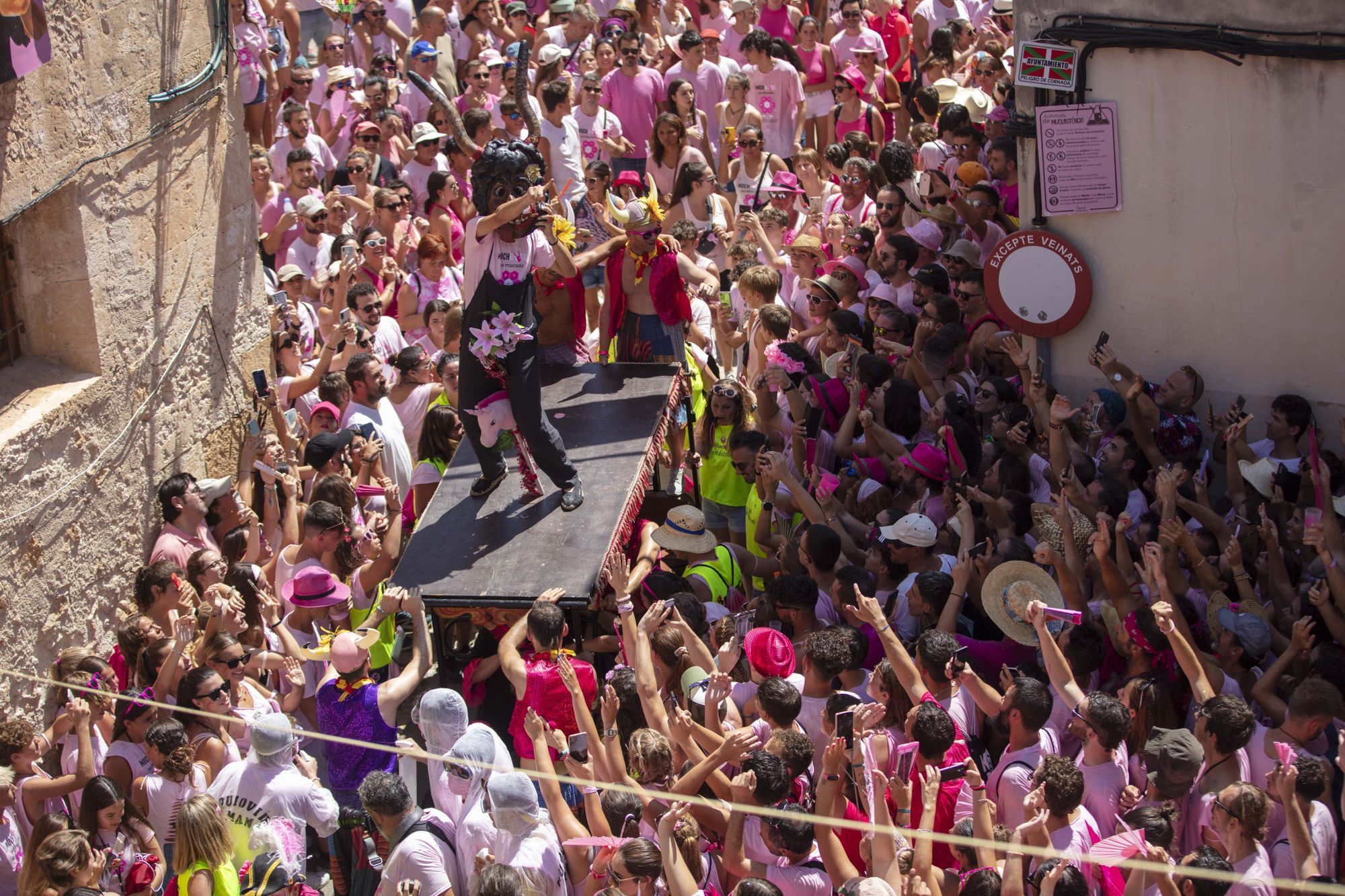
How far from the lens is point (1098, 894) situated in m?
4.37

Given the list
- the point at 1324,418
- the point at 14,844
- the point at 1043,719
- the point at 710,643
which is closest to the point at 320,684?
the point at 14,844

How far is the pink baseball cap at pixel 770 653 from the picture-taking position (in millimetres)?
5562

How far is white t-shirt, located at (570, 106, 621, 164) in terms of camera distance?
1193cm

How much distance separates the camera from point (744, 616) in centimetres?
603

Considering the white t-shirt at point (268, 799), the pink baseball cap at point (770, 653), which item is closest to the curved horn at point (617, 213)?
the pink baseball cap at point (770, 653)

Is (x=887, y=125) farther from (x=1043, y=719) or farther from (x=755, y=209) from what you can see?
(x=1043, y=719)

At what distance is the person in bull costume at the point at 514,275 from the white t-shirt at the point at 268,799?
2.35 metres

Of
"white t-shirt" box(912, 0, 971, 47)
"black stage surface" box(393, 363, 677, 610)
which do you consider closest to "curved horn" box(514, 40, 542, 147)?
"black stage surface" box(393, 363, 677, 610)

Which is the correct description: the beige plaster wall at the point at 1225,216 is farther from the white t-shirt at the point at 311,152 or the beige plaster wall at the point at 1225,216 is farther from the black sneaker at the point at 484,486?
the white t-shirt at the point at 311,152

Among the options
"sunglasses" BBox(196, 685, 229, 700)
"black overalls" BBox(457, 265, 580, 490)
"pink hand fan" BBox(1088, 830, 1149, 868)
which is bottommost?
"pink hand fan" BBox(1088, 830, 1149, 868)

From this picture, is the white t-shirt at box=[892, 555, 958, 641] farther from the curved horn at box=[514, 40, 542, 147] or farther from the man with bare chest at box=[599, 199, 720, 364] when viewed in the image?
the curved horn at box=[514, 40, 542, 147]

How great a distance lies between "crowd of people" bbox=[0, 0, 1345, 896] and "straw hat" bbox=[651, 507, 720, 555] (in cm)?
3

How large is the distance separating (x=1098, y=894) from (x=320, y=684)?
321 cm

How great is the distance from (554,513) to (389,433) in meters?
1.28
